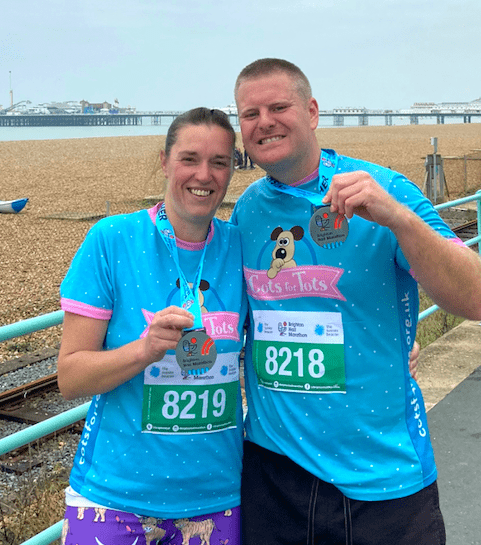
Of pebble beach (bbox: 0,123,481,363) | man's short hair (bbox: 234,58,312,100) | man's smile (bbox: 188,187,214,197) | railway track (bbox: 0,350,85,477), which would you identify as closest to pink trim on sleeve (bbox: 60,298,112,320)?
man's smile (bbox: 188,187,214,197)

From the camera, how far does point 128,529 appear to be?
189 cm

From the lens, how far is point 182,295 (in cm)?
194

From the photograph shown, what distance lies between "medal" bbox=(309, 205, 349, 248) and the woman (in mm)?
296

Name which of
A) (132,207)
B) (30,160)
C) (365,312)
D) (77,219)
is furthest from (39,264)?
(30,160)

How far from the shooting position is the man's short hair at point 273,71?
206cm

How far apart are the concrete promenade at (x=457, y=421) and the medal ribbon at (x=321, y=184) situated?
1.94 meters

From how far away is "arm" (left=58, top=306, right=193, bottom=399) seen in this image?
1.76 m

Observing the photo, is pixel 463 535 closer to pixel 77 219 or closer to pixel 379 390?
pixel 379 390

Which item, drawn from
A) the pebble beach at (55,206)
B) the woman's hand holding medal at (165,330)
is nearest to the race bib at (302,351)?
the woman's hand holding medal at (165,330)

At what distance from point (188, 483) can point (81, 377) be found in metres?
0.40

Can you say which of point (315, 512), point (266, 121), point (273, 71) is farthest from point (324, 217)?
point (315, 512)

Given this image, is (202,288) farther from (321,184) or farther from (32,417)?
(32,417)

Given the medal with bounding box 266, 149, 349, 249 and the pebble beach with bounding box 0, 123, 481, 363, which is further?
the pebble beach with bounding box 0, 123, 481, 363

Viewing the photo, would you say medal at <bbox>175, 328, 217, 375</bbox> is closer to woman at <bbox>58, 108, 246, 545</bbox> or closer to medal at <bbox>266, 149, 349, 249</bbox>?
woman at <bbox>58, 108, 246, 545</bbox>
